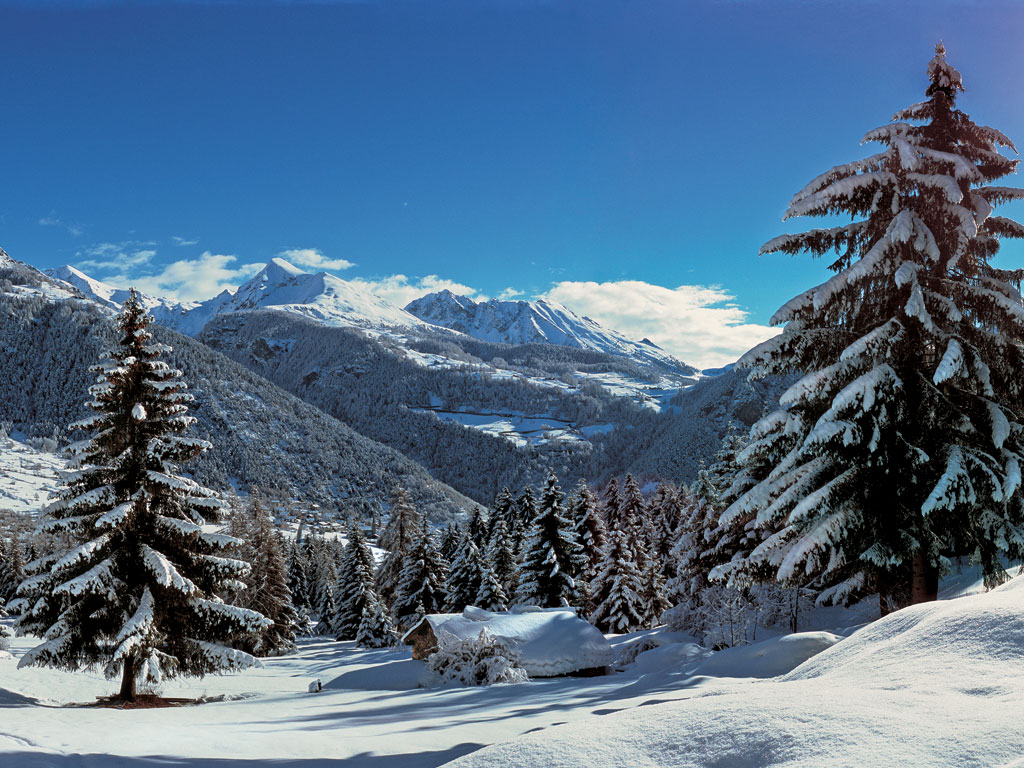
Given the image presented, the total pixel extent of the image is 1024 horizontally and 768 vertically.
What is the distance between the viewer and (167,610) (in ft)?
55.4

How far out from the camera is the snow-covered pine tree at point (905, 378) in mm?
10969

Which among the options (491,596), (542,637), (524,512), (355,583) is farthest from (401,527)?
(542,637)

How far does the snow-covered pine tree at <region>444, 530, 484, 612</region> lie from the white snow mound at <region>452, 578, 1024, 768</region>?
114 ft

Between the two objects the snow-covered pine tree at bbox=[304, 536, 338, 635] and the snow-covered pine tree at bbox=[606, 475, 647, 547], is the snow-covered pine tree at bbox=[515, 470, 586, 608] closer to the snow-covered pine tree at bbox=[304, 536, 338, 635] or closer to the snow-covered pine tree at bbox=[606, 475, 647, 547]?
the snow-covered pine tree at bbox=[606, 475, 647, 547]

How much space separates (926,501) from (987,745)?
8.81m

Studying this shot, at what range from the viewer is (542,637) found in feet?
72.1

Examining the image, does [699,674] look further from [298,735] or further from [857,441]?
[298,735]

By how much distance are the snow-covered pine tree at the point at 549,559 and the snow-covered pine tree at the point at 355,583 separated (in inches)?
647

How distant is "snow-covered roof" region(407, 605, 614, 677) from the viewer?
21328 mm

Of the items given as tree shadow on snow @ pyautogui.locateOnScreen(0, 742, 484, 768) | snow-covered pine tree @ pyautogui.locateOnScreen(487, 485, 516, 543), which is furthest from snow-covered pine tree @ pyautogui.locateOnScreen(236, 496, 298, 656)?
tree shadow on snow @ pyautogui.locateOnScreen(0, 742, 484, 768)

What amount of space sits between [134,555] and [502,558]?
27900 millimetres

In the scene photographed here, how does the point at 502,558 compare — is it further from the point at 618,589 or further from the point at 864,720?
the point at 864,720

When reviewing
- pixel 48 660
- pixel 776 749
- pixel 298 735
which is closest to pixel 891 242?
pixel 776 749

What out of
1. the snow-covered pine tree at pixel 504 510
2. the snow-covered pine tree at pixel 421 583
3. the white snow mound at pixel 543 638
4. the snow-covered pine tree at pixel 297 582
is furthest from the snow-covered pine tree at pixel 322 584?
the white snow mound at pixel 543 638
